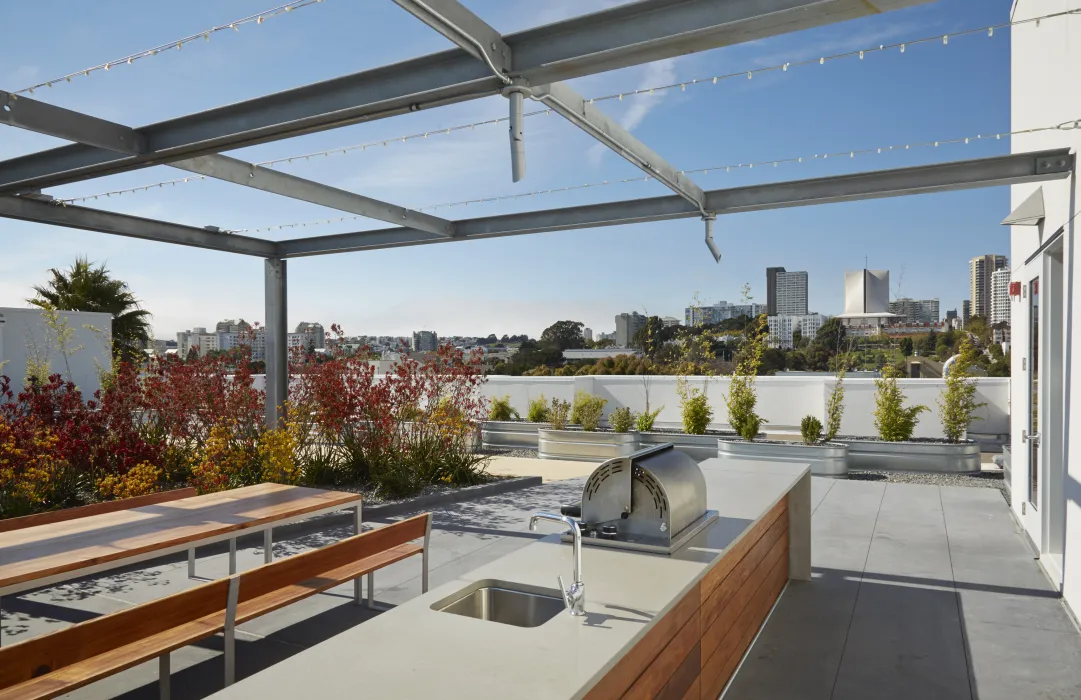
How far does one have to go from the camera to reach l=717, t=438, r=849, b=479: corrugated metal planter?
30.8ft

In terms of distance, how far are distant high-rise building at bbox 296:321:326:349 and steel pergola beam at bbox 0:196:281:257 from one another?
944 mm

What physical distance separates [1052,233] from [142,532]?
241 inches

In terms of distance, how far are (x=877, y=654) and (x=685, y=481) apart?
5.97ft

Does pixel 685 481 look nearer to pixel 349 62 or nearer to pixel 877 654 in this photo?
pixel 877 654

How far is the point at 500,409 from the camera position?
41.9ft

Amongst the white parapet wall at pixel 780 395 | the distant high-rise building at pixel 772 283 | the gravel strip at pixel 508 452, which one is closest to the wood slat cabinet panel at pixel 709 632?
the gravel strip at pixel 508 452

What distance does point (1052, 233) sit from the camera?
4.88 m

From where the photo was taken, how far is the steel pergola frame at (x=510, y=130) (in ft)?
10.3

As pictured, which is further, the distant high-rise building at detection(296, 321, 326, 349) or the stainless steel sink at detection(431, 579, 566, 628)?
the distant high-rise building at detection(296, 321, 326, 349)

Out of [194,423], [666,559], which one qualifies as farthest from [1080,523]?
[194,423]

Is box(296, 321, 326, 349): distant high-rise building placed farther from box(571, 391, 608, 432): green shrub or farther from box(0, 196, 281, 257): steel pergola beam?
box(571, 391, 608, 432): green shrub

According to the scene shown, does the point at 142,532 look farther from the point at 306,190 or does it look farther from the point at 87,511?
the point at 306,190

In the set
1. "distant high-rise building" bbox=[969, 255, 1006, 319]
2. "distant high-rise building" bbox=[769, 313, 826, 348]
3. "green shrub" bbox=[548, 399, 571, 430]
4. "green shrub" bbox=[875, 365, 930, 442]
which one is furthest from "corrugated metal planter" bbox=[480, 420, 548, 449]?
"distant high-rise building" bbox=[969, 255, 1006, 319]

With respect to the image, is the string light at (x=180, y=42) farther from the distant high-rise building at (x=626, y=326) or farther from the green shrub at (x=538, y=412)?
the distant high-rise building at (x=626, y=326)
